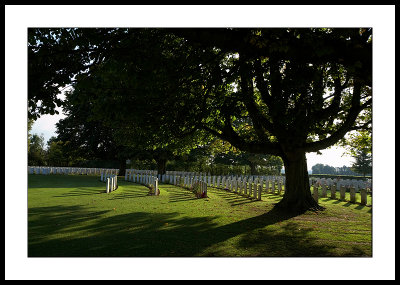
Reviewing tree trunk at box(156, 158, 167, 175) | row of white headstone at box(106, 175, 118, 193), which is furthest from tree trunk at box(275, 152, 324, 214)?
tree trunk at box(156, 158, 167, 175)

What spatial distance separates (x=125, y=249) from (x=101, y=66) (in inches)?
190

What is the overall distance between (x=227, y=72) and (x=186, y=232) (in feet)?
14.2

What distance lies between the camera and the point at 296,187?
455 inches

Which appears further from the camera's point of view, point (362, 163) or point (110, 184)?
point (362, 163)

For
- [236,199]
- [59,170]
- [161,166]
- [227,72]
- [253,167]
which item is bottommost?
[253,167]

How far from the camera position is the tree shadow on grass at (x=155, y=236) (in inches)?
211

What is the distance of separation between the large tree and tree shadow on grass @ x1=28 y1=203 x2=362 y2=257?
296cm

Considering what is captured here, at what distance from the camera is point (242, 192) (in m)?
16.3

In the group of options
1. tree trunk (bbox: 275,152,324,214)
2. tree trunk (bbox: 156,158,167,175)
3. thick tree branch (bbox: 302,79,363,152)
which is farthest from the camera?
tree trunk (bbox: 156,158,167,175)

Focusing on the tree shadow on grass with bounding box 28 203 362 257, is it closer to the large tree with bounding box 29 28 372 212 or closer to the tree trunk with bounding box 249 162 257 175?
the large tree with bounding box 29 28 372 212

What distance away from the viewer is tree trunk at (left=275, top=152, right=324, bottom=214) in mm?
11258

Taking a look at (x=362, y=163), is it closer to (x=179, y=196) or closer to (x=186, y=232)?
(x=179, y=196)

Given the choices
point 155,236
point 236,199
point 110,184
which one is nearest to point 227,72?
point 155,236
